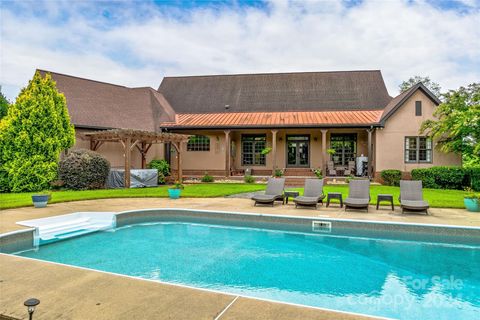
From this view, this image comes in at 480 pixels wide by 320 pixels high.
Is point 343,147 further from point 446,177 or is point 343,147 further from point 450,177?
point 450,177

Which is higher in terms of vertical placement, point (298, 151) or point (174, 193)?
point (298, 151)

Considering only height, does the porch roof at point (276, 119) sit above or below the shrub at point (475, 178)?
above

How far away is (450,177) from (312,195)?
9.93 meters

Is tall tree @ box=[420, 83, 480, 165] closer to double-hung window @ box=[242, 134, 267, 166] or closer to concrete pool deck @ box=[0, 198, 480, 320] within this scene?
double-hung window @ box=[242, 134, 267, 166]

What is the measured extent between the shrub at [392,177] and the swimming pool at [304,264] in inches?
454

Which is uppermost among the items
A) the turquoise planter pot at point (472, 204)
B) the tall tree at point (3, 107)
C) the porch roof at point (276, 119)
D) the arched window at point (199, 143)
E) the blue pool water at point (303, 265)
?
the tall tree at point (3, 107)

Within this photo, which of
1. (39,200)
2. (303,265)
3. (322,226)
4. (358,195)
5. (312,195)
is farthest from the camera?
(312,195)

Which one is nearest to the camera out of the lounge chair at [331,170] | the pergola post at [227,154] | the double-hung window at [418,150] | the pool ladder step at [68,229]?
the pool ladder step at [68,229]

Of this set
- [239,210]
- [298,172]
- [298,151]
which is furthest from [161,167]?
[239,210]

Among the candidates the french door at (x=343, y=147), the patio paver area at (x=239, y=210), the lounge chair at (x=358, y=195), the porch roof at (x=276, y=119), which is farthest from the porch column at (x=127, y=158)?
the french door at (x=343, y=147)

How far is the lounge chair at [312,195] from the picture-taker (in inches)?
445

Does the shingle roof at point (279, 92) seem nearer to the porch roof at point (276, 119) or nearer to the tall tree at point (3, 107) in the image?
the porch roof at point (276, 119)

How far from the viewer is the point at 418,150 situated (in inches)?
795

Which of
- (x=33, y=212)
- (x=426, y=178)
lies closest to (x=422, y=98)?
(x=426, y=178)
